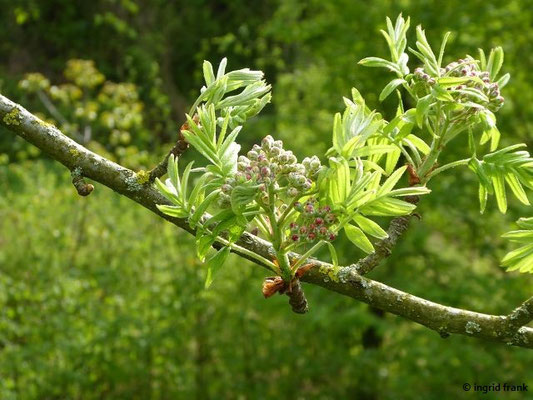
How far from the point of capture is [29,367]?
573cm

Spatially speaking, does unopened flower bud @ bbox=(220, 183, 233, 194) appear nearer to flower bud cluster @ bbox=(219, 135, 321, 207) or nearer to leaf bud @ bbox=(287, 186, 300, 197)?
flower bud cluster @ bbox=(219, 135, 321, 207)

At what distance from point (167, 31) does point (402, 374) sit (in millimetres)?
11654

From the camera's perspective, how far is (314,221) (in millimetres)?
1372

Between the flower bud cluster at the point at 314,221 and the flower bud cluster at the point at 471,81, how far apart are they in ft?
1.15

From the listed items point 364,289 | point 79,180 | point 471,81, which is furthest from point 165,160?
point 471,81

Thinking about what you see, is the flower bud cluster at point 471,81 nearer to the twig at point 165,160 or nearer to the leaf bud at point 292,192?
the leaf bud at point 292,192

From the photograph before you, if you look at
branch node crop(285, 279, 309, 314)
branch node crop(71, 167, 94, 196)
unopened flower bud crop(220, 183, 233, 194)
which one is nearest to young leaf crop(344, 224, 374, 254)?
branch node crop(285, 279, 309, 314)

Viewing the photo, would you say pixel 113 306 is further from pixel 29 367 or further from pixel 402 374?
pixel 402 374

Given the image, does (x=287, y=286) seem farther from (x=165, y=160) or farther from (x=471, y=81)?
(x=471, y=81)

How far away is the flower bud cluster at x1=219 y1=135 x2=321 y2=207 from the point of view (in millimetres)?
1309

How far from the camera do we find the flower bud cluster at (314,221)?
137 cm

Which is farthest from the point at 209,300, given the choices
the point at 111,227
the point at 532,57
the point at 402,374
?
the point at 532,57

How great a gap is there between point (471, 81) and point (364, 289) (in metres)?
0.50

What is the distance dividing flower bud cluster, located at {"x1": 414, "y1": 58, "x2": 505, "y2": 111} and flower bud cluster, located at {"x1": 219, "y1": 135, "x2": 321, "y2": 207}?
1.04 ft
